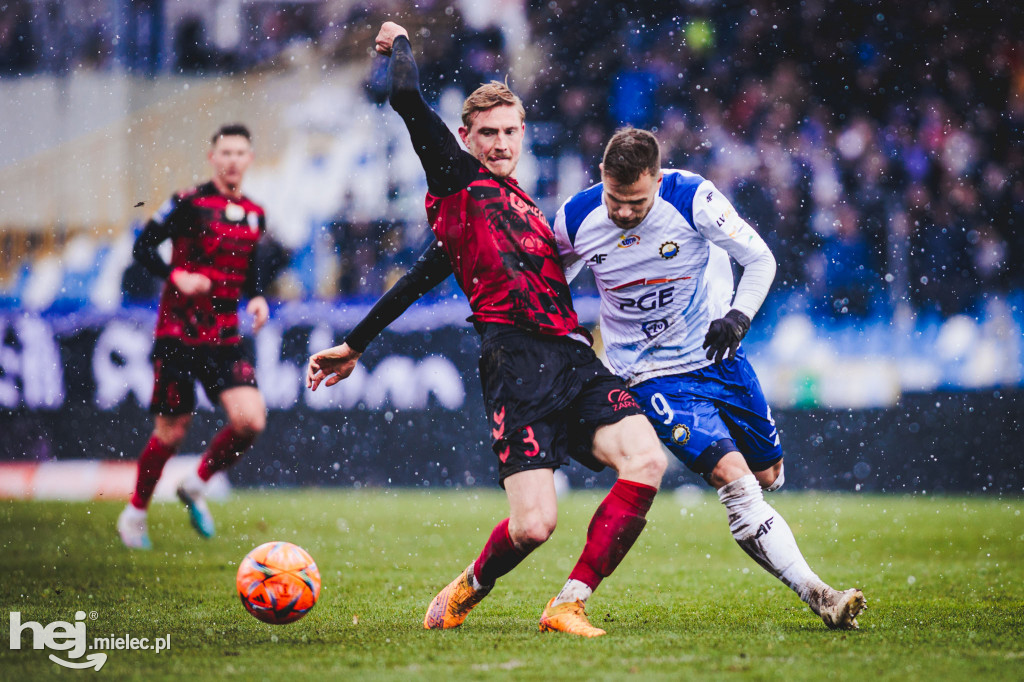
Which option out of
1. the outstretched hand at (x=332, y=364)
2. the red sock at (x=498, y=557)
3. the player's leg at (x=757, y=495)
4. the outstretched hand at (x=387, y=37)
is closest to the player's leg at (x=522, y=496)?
the red sock at (x=498, y=557)

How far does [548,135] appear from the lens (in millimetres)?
11828

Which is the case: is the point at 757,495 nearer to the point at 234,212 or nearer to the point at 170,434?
the point at 170,434

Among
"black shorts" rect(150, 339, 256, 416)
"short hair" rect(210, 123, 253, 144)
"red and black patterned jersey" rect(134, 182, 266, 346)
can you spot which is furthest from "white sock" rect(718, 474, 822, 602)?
"short hair" rect(210, 123, 253, 144)

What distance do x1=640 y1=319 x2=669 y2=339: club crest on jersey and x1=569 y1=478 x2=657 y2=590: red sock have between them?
0.67 metres

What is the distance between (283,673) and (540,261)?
1.73 meters

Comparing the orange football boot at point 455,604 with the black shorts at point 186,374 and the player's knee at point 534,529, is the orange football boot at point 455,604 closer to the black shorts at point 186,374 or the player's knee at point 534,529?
the player's knee at point 534,529

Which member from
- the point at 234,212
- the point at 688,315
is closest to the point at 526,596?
the point at 688,315

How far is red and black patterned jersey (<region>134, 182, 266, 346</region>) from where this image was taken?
21.9 feet

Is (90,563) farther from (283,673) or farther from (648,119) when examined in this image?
(648,119)

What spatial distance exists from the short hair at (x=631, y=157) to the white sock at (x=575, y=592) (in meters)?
1.42

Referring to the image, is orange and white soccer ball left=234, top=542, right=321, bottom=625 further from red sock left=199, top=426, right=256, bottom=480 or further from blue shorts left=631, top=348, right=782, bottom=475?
red sock left=199, top=426, right=256, bottom=480

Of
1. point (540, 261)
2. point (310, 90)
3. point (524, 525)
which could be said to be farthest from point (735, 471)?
point (310, 90)

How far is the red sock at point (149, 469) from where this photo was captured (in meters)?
6.58

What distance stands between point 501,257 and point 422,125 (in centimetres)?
55
